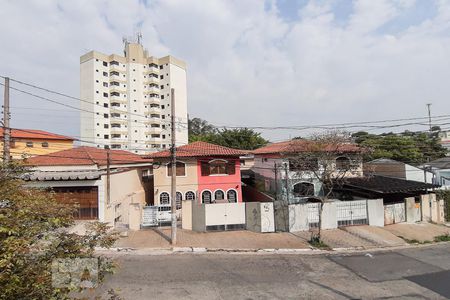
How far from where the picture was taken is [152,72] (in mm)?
73750

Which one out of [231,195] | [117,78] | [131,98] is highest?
[117,78]

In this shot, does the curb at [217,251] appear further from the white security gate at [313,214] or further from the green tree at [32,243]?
the green tree at [32,243]

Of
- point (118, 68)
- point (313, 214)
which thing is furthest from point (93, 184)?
point (118, 68)

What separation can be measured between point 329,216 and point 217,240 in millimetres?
7256

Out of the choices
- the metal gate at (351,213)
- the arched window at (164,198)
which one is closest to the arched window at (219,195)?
the arched window at (164,198)

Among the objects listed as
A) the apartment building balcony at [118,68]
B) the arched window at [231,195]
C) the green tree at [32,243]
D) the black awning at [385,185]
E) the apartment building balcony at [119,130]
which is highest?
the apartment building balcony at [118,68]

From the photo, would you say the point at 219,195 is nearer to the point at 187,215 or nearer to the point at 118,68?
the point at 187,215

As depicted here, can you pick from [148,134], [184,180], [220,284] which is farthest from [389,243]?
[148,134]

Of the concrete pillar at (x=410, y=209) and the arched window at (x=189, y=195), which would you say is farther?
the arched window at (x=189, y=195)

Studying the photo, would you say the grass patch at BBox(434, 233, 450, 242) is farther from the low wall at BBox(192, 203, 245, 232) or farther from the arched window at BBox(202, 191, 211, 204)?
the arched window at BBox(202, 191, 211, 204)

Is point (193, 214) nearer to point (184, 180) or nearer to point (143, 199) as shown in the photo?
point (184, 180)

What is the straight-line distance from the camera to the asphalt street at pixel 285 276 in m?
10.7

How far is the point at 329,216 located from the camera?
63.0ft

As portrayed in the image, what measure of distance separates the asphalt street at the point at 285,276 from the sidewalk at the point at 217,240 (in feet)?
4.44
